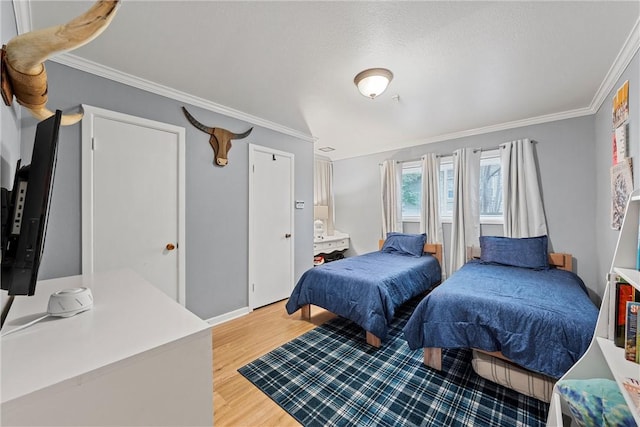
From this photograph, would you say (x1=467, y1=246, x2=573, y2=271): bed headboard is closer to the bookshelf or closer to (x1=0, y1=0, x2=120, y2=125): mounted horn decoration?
the bookshelf

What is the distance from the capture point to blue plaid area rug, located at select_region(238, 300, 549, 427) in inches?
61.2

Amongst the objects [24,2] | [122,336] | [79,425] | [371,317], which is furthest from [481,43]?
[24,2]

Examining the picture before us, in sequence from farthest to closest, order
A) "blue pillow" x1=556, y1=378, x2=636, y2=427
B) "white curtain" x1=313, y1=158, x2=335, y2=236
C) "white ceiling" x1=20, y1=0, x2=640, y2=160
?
"white curtain" x1=313, y1=158, x2=335, y2=236 < "white ceiling" x1=20, y1=0, x2=640, y2=160 < "blue pillow" x1=556, y1=378, x2=636, y2=427

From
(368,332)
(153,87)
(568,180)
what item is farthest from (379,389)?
(568,180)

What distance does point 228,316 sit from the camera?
2869 mm

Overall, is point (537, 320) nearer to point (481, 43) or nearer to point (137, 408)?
point (481, 43)

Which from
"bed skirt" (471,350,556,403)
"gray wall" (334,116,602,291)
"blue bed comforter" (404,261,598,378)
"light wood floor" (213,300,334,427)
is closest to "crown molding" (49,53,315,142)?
"light wood floor" (213,300,334,427)

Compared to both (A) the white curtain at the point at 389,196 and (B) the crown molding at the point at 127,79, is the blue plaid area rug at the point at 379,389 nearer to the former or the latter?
(A) the white curtain at the point at 389,196

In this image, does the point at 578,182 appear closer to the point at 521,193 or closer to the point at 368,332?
the point at 521,193

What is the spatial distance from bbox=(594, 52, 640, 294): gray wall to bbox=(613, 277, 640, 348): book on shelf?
1.15 meters

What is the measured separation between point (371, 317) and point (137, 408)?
6.23 ft

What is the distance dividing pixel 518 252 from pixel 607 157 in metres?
1.21

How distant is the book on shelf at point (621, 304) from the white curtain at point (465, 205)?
7.96 ft

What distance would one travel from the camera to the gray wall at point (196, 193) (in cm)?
188
